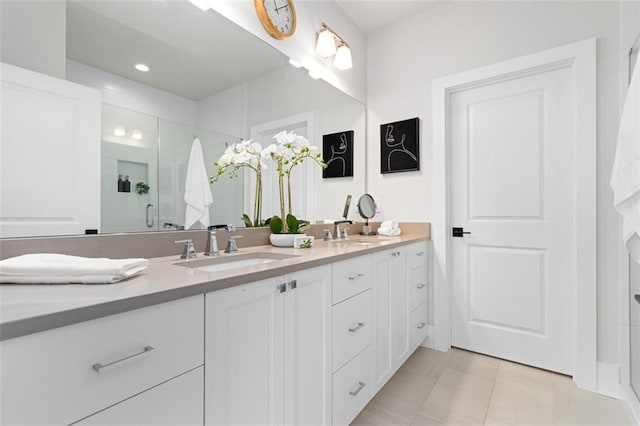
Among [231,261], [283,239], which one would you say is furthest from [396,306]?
[231,261]

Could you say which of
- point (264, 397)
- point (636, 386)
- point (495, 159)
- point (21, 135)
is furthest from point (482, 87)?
point (21, 135)

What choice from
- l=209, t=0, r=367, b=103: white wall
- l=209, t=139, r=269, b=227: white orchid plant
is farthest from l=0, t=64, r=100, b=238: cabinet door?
l=209, t=0, r=367, b=103: white wall

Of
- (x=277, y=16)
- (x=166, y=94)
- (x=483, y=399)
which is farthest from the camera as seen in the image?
(x=277, y=16)

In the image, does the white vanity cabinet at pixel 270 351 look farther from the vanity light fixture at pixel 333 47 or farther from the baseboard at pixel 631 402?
the vanity light fixture at pixel 333 47

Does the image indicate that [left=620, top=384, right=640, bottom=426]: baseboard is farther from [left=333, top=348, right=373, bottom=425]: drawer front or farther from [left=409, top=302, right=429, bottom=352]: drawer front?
[left=333, top=348, right=373, bottom=425]: drawer front

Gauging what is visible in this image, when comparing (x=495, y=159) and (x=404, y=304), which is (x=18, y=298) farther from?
(x=495, y=159)

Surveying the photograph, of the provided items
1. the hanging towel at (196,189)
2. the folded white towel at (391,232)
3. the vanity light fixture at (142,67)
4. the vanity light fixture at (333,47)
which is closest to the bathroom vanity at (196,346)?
the hanging towel at (196,189)

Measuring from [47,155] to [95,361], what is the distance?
0.71 meters

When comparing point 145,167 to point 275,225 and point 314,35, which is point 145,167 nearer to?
point 275,225

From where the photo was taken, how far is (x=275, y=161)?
1.81m

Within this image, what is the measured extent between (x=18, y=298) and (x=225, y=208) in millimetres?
971

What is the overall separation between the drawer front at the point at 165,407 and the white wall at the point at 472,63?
6.80 ft

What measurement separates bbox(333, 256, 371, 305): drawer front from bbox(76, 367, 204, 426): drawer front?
632 millimetres

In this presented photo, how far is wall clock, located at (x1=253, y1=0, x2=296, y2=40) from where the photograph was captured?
1.68m
